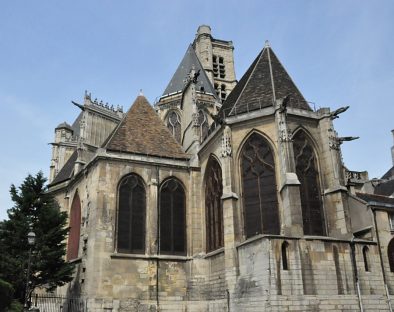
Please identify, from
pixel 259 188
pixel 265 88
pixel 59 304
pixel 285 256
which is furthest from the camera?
pixel 59 304

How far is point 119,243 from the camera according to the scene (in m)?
17.9

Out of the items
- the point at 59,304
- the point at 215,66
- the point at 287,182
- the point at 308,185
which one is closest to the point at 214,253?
the point at 287,182

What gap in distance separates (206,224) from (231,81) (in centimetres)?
2498

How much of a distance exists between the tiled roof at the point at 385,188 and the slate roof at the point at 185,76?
573 inches

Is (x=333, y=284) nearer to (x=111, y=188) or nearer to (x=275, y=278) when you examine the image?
(x=275, y=278)

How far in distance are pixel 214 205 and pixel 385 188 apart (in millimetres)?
13827

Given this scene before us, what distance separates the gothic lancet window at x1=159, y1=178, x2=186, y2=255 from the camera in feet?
62.3

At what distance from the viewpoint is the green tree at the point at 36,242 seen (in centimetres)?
1656

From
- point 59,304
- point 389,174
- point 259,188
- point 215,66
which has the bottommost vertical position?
point 59,304

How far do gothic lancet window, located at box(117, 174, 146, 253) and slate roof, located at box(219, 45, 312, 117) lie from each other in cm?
533

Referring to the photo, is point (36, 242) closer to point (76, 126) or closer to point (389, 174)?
point (76, 126)

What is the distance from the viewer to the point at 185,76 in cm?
3628

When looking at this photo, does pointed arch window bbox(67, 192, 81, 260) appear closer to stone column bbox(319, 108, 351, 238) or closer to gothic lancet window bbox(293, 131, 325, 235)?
gothic lancet window bbox(293, 131, 325, 235)

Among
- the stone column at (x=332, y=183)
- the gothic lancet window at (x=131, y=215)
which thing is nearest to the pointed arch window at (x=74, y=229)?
the gothic lancet window at (x=131, y=215)
